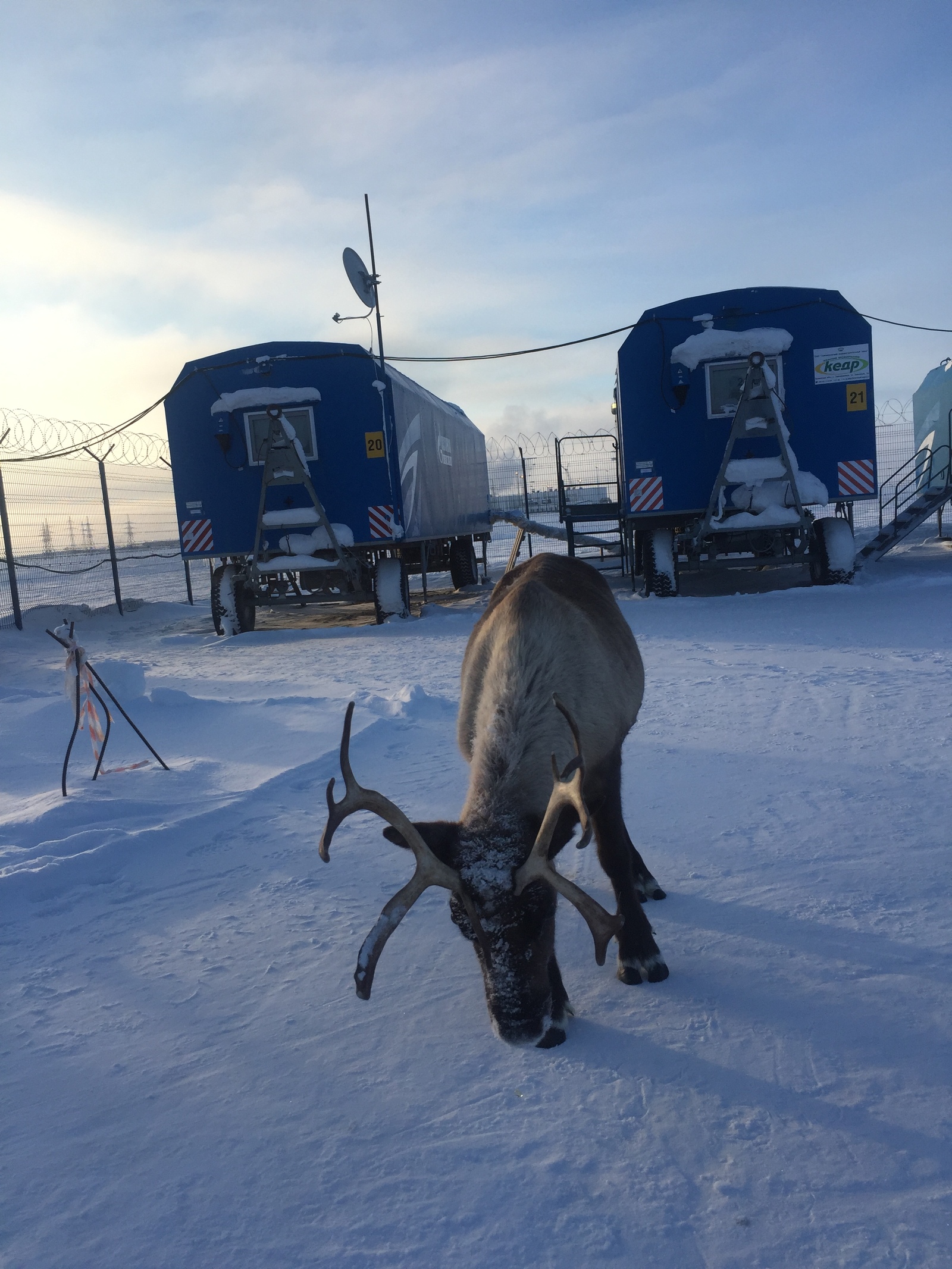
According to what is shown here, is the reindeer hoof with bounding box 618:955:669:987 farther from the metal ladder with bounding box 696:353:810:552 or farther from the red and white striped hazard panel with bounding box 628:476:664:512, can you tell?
the red and white striped hazard panel with bounding box 628:476:664:512

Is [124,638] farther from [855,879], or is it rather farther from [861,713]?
[855,879]

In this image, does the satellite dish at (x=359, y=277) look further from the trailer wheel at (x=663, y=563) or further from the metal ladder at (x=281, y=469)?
the trailer wheel at (x=663, y=563)

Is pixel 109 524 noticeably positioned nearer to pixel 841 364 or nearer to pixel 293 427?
pixel 293 427

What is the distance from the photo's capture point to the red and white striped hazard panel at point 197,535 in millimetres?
11133

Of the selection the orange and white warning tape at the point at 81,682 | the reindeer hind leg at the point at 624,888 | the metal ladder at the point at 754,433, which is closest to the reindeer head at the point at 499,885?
the reindeer hind leg at the point at 624,888

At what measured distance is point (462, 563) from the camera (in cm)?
1644

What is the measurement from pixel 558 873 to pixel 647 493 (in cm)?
973

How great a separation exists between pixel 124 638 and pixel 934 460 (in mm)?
16107

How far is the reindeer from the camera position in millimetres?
2080

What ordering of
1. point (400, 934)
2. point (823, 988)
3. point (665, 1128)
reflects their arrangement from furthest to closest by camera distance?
point (400, 934)
point (823, 988)
point (665, 1128)

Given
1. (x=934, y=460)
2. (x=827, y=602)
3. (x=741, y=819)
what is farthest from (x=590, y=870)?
(x=934, y=460)

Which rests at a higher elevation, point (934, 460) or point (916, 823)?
point (934, 460)

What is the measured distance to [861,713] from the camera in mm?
5227

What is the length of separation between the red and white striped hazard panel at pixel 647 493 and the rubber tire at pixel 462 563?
5.28 m
